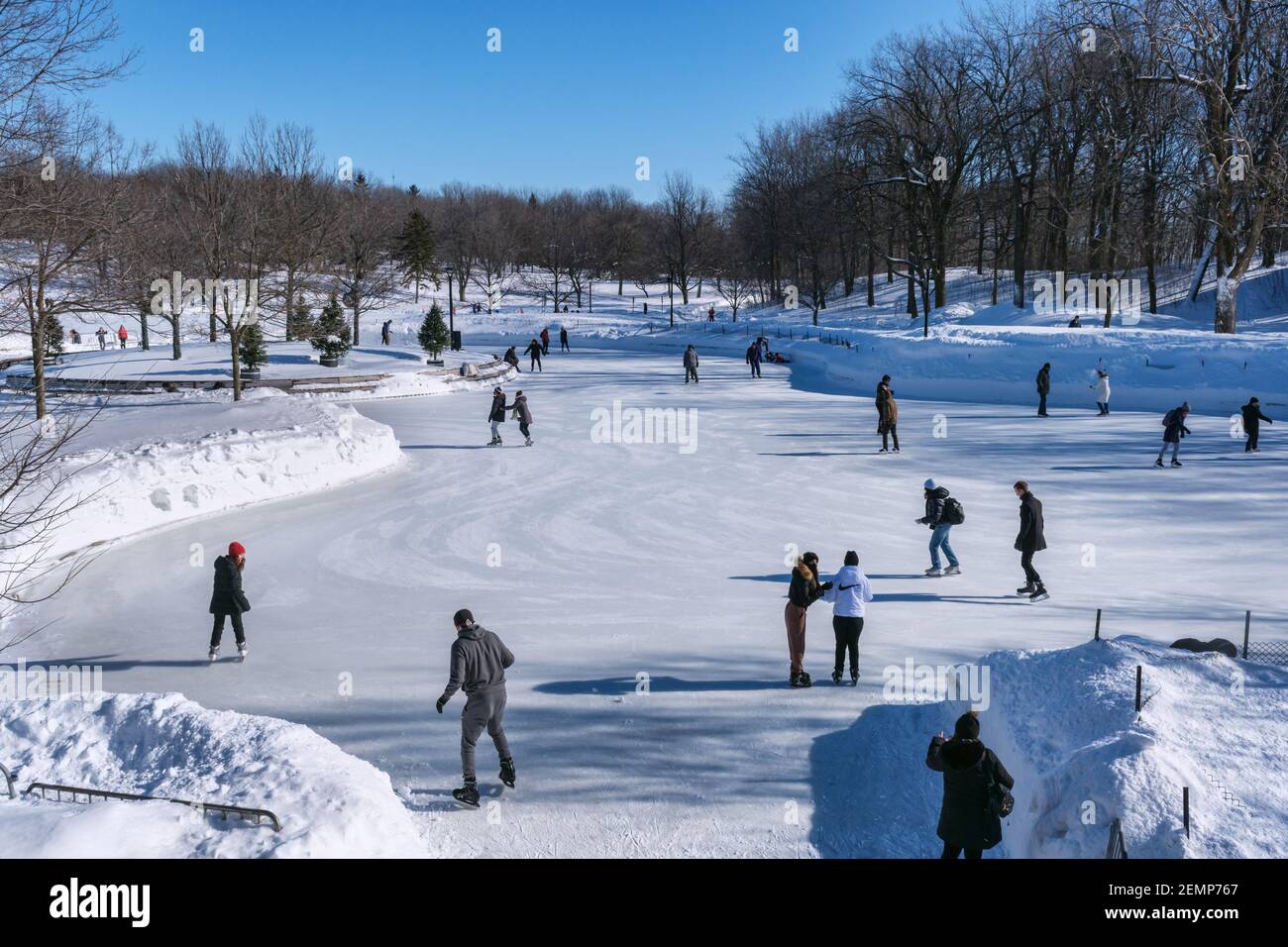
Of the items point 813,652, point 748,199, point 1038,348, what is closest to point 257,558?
point 813,652

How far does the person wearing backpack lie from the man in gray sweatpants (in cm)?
648

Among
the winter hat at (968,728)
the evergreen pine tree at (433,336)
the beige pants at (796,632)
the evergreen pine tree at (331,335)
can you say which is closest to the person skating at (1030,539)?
the beige pants at (796,632)

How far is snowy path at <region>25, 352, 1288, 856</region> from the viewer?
274 inches

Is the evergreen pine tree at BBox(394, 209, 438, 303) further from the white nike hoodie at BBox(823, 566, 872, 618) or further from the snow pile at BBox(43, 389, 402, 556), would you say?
the white nike hoodie at BBox(823, 566, 872, 618)

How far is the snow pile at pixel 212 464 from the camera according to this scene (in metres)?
14.3

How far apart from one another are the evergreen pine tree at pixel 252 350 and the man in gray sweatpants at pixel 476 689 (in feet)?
86.5

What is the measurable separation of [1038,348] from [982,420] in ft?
22.5

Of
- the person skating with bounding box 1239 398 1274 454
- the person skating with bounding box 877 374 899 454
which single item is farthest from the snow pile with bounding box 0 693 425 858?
the person skating with bounding box 1239 398 1274 454

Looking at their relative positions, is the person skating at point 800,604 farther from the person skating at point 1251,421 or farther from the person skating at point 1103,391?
the person skating at point 1103,391

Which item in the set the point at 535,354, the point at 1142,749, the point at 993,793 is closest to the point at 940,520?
the point at 1142,749

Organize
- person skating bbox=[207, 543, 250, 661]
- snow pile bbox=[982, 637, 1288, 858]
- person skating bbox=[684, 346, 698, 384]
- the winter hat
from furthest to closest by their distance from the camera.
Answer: person skating bbox=[684, 346, 698, 384]
person skating bbox=[207, 543, 250, 661]
the winter hat
snow pile bbox=[982, 637, 1288, 858]

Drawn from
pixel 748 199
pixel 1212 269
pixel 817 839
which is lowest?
pixel 817 839
